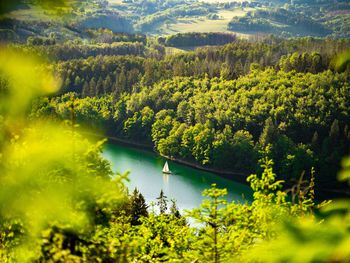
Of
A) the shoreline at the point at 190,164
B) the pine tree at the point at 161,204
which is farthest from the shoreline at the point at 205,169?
the pine tree at the point at 161,204

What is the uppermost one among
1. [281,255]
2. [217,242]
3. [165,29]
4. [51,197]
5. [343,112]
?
[281,255]

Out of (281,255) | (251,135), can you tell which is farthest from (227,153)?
(281,255)

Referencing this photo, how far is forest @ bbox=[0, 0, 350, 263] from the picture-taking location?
322 centimetres

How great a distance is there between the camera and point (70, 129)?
13.9ft

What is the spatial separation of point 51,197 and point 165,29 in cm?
15156

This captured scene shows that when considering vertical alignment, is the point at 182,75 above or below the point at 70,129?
below

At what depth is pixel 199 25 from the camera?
513ft

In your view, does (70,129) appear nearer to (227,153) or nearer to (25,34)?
(227,153)

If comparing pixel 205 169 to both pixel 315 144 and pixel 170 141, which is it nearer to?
pixel 170 141

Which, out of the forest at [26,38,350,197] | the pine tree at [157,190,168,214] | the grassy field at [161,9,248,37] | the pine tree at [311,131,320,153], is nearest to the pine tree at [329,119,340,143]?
the forest at [26,38,350,197]

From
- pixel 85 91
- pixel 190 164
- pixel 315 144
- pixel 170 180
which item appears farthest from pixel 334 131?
pixel 85 91

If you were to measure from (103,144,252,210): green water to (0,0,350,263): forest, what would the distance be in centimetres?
120

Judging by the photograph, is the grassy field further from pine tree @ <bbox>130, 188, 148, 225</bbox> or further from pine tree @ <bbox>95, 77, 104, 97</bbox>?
pine tree @ <bbox>130, 188, 148, 225</bbox>

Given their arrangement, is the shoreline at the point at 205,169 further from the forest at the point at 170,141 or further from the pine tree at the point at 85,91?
the pine tree at the point at 85,91
